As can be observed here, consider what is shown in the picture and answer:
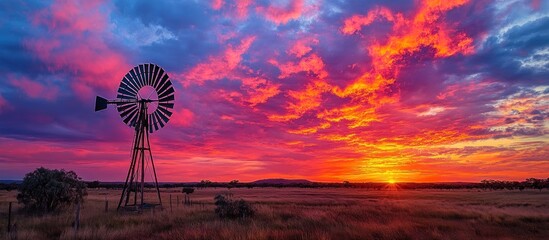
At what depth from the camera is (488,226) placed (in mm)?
22312

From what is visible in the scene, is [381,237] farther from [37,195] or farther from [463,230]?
[37,195]

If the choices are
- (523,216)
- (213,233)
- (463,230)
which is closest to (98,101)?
(213,233)

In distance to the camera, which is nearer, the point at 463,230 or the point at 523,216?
the point at 463,230

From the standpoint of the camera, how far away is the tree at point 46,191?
28.2 metres

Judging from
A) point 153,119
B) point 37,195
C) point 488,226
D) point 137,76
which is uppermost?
point 137,76

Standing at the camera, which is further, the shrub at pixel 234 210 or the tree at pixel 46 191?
the tree at pixel 46 191

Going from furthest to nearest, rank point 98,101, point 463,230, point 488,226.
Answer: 1. point 98,101
2. point 488,226
3. point 463,230

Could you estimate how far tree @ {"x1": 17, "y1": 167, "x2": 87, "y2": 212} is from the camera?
92.6 feet

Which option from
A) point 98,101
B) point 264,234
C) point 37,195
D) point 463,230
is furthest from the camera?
point 98,101

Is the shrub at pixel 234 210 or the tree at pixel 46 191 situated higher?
the tree at pixel 46 191

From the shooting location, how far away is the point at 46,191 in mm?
27969

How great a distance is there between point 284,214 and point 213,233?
9.86 meters

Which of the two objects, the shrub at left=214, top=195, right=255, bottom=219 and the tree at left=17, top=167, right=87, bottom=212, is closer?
the shrub at left=214, top=195, right=255, bottom=219

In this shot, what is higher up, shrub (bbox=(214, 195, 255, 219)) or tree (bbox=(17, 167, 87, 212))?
tree (bbox=(17, 167, 87, 212))
